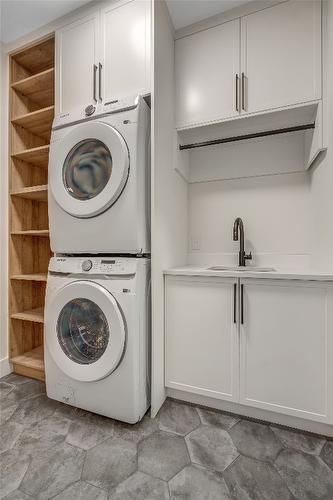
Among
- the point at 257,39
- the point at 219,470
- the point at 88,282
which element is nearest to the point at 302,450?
the point at 219,470

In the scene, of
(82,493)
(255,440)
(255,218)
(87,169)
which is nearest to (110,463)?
(82,493)

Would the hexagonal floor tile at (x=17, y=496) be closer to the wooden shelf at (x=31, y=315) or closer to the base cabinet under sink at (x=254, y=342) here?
the base cabinet under sink at (x=254, y=342)

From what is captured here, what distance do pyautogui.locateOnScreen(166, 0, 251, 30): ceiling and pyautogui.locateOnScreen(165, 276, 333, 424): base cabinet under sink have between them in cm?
177

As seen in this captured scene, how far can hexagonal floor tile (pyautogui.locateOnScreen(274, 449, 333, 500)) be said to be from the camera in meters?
0.97

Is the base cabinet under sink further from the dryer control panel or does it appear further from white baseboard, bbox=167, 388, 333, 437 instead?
the dryer control panel

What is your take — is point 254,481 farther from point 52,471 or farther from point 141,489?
point 52,471

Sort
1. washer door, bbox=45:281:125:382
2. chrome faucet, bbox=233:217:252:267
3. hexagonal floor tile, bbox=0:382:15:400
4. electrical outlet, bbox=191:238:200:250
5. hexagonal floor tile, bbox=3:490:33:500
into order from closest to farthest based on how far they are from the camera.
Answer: hexagonal floor tile, bbox=3:490:33:500
washer door, bbox=45:281:125:382
hexagonal floor tile, bbox=0:382:15:400
chrome faucet, bbox=233:217:252:267
electrical outlet, bbox=191:238:200:250

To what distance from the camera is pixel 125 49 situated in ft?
4.90

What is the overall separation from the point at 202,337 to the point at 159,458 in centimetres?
61

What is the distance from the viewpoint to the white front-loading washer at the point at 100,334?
1.28 metres

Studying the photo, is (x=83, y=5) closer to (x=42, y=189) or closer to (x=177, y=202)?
(x=42, y=189)

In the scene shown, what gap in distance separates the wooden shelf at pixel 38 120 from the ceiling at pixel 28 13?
21.8 inches

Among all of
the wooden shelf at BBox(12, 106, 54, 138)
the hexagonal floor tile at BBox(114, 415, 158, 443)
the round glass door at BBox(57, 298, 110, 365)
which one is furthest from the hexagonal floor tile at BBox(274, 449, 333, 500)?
the wooden shelf at BBox(12, 106, 54, 138)

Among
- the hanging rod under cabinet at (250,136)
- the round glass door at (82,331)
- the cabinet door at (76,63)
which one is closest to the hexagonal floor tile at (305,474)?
the round glass door at (82,331)
